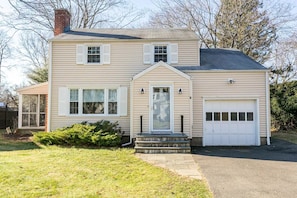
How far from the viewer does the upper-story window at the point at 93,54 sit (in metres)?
12.2

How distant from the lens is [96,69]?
40.0 ft

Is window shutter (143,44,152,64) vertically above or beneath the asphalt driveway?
above

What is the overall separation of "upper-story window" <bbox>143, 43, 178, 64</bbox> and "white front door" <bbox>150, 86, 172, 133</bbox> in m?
1.87

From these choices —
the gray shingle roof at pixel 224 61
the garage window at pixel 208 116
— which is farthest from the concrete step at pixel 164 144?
the gray shingle roof at pixel 224 61

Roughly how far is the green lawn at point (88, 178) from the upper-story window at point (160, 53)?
5877 mm

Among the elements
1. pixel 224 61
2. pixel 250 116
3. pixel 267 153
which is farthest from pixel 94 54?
pixel 267 153

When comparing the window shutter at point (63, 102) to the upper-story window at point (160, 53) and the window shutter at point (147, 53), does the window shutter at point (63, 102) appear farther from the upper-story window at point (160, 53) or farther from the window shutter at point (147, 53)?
the upper-story window at point (160, 53)

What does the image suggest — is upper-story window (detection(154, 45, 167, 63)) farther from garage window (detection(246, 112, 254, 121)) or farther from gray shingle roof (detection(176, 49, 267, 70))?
garage window (detection(246, 112, 254, 121))

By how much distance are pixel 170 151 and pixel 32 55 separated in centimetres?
2288

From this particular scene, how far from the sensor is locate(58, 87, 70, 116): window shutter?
11.9 meters

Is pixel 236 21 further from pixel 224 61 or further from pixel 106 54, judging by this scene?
pixel 106 54

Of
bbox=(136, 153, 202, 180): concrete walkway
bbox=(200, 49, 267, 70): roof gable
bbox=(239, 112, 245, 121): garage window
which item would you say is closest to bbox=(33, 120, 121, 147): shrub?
bbox=(136, 153, 202, 180): concrete walkway

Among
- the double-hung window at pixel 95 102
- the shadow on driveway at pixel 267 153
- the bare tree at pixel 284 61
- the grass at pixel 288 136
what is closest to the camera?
the shadow on driveway at pixel 267 153

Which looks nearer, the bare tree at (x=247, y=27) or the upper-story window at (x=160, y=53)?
the upper-story window at (x=160, y=53)
